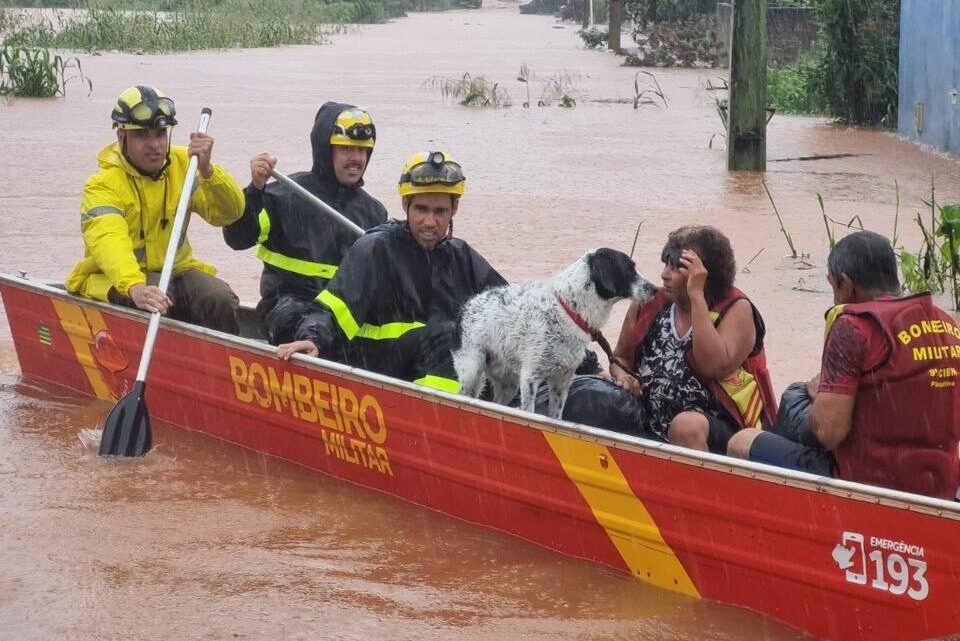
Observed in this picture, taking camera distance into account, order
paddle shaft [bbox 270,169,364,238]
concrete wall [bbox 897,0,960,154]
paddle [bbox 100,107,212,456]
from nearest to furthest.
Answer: paddle [bbox 100,107,212,456]
paddle shaft [bbox 270,169,364,238]
concrete wall [bbox 897,0,960,154]

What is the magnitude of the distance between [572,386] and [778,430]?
3.39ft

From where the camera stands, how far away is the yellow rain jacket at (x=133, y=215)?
7.05 meters

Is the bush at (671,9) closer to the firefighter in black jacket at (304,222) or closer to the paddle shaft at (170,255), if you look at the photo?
the firefighter in black jacket at (304,222)

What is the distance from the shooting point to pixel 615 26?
33812mm

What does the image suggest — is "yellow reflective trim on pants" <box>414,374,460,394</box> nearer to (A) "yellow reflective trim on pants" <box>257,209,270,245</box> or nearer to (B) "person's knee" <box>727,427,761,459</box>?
(B) "person's knee" <box>727,427,761,459</box>

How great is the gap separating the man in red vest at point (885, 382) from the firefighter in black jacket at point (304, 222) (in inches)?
119

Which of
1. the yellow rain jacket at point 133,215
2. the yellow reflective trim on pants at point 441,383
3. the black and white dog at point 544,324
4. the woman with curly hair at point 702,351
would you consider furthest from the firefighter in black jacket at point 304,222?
the woman with curly hair at point 702,351

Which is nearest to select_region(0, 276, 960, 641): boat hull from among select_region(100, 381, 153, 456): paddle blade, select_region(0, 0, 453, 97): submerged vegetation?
select_region(100, 381, 153, 456): paddle blade

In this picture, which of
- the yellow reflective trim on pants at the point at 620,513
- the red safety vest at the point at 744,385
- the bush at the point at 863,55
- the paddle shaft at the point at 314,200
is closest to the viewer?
the yellow reflective trim on pants at the point at 620,513

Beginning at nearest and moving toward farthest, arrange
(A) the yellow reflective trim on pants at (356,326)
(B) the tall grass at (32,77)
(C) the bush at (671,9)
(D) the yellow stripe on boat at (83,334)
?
(A) the yellow reflective trim on pants at (356,326), (D) the yellow stripe on boat at (83,334), (B) the tall grass at (32,77), (C) the bush at (671,9)

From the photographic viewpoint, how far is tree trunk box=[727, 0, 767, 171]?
553 inches

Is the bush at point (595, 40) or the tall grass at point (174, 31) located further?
the bush at point (595, 40)

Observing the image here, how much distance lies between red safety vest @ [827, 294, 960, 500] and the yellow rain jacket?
3527 millimetres

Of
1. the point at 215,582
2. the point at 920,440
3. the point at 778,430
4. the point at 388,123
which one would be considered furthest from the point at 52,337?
the point at 388,123
